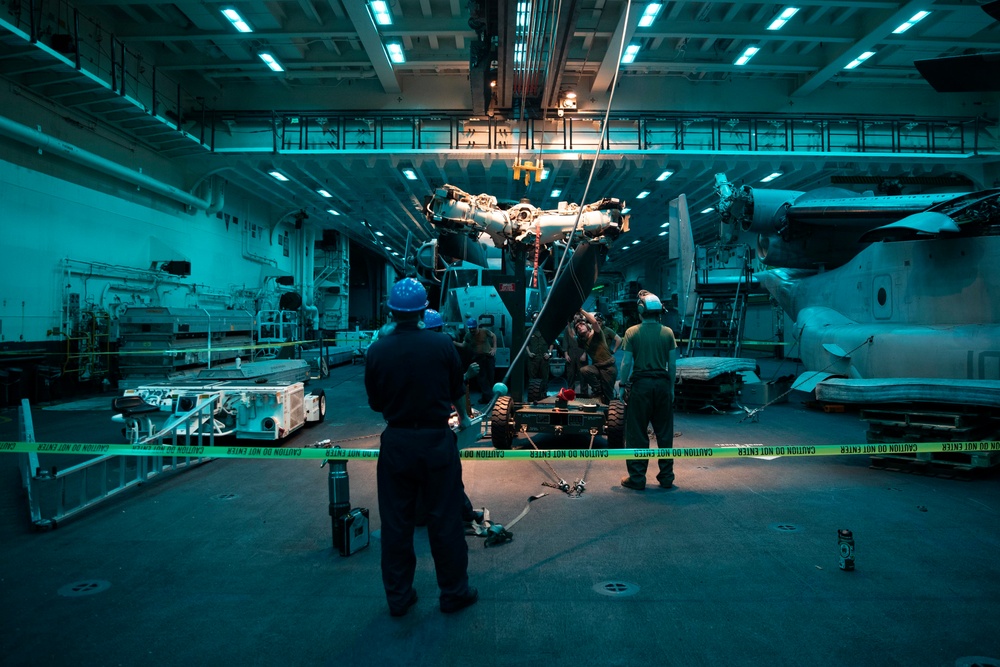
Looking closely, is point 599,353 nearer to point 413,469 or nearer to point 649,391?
point 649,391

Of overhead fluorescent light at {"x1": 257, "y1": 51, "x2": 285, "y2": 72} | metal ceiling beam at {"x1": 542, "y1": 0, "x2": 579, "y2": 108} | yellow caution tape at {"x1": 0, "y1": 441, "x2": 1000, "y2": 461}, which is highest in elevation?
overhead fluorescent light at {"x1": 257, "y1": 51, "x2": 285, "y2": 72}

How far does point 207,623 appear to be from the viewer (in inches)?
114

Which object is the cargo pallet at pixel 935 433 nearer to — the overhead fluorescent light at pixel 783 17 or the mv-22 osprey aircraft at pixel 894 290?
the mv-22 osprey aircraft at pixel 894 290

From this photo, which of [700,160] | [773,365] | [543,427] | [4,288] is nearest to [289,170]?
[4,288]

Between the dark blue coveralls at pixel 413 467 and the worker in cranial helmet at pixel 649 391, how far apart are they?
108 inches

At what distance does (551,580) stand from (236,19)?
43.5 ft

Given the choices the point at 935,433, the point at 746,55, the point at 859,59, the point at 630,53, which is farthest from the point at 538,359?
the point at 859,59

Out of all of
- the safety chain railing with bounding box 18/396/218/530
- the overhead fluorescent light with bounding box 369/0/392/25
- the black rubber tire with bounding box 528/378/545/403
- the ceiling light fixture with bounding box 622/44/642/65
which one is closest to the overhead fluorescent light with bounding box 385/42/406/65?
the overhead fluorescent light with bounding box 369/0/392/25

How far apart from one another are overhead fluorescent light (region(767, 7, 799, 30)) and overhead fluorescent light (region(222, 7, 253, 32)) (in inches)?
459

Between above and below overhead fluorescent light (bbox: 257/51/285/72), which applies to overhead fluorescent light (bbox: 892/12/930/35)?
below

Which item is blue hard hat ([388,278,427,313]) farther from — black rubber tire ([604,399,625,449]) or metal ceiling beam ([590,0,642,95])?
metal ceiling beam ([590,0,642,95])

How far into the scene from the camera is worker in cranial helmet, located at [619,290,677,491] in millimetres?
5297

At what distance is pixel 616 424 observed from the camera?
20.3 ft

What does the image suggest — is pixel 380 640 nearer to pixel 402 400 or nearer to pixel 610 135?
pixel 402 400
